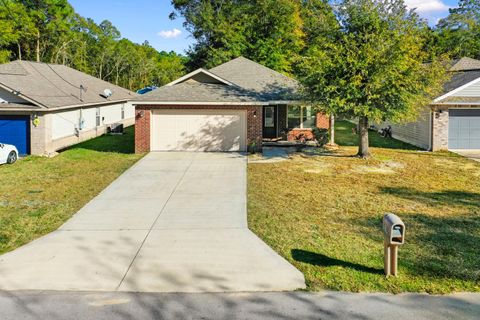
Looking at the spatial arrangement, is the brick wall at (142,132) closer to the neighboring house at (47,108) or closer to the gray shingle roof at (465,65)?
the neighboring house at (47,108)

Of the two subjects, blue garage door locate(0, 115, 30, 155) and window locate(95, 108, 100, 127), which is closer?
blue garage door locate(0, 115, 30, 155)

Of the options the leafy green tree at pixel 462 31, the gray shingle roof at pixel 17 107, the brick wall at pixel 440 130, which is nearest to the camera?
the gray shingle roof at pixel 17 107

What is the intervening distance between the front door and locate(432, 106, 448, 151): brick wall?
816cm

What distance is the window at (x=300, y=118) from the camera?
941 inches

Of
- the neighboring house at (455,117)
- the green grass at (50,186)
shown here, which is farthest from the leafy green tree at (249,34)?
the green grass at (50,186)

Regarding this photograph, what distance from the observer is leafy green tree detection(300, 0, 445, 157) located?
16.2m

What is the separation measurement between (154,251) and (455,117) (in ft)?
61.5

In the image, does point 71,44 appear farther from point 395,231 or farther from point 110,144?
point 395,231

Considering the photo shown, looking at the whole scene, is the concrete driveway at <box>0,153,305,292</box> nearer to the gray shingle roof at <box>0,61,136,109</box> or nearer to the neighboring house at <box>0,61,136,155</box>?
the neighboring house at <box>0,61,136,155</box>

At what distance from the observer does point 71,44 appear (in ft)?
198

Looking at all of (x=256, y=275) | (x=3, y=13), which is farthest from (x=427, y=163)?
(x=3, y=13)

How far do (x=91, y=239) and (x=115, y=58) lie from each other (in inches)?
2361

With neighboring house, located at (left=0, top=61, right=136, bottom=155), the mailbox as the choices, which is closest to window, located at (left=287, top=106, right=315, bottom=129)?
neighboring house, located at (left=0, top=61, right=136, bottom=155)

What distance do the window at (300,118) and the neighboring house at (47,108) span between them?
11.5 meters
